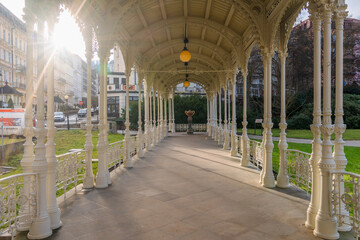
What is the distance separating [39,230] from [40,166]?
940 millimetres

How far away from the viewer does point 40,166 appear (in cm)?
381

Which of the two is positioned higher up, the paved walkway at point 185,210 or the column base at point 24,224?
the column base at point 24,224

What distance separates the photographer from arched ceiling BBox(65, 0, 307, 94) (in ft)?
21.0

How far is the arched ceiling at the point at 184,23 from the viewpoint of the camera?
639 centimetres

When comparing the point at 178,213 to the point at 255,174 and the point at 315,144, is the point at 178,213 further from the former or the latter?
the point at 255,174

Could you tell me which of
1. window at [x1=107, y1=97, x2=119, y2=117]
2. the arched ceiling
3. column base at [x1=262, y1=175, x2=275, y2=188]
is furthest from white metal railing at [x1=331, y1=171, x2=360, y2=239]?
window at [x1=107, y1=97, x2=119, y2=117]

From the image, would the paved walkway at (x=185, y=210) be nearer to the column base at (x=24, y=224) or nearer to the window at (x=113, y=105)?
the column base at (x=24, y=224)

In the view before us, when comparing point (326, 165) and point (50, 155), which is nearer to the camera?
point (326, 165)

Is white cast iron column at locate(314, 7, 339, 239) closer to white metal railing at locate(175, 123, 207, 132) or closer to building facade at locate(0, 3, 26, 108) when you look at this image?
white metal railing at locate(175, 123, 207, 132)

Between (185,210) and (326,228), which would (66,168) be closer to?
(185,210)

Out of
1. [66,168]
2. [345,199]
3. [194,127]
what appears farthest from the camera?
[194,127]

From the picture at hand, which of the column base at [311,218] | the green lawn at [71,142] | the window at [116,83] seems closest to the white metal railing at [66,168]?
the column base at [311,218]

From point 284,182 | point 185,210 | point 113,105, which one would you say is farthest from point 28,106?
point 113,105

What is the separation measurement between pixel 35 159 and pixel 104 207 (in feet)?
5.66
